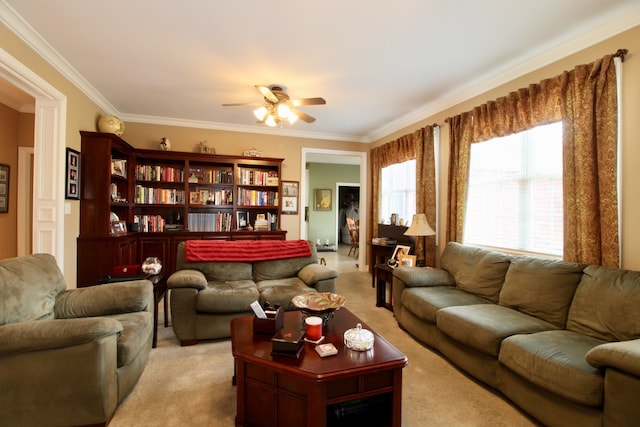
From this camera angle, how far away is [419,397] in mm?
1911

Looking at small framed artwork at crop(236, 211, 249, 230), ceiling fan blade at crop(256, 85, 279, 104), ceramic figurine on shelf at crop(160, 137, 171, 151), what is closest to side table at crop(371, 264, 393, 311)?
ceiling fan blade at crop(256, 85, 279, 104)

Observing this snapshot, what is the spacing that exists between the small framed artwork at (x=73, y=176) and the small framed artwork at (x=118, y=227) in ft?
1.77

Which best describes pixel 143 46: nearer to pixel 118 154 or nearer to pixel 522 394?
pixel 118 154

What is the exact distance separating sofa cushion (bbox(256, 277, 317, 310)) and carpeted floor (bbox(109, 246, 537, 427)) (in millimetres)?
546

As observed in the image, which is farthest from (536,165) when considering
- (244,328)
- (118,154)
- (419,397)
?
(118,154)

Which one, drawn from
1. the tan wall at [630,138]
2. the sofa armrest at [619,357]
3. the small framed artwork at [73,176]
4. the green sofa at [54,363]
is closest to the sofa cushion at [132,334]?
the green sofa at [54,363]

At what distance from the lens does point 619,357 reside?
129 centimetres

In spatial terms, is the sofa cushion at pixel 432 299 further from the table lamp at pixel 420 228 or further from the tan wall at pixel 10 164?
the tan wall at pixel 10 164

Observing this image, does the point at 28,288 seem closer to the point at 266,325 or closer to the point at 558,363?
the point at 266,325

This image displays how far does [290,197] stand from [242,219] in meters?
0.95

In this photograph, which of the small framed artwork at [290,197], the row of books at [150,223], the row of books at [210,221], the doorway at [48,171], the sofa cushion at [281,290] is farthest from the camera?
the small framed artwork at [290,197]

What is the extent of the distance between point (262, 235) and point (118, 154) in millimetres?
2401

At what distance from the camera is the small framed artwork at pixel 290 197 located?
5.32 metres

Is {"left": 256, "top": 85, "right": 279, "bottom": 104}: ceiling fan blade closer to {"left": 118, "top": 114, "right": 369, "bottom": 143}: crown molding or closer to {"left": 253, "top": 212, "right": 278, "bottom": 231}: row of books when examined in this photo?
{"left": 118, "top": 114, "right": 369, "bottom": 143}: crown molding
